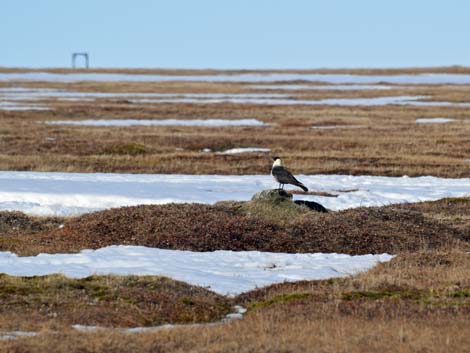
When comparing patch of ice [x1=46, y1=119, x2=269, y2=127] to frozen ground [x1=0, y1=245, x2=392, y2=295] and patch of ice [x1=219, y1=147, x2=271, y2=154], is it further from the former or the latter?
frozen ground [x1=0, y1=245, x2=392, y2=295]

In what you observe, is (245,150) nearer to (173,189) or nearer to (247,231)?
(173,189)

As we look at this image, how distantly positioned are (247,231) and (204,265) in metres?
3.61

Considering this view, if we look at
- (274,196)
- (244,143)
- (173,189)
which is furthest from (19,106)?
(274,196)

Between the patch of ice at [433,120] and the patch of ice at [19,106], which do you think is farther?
the patch of ice at [19,106]

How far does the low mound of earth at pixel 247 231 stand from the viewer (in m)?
23.6

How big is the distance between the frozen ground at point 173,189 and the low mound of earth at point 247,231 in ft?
16.8

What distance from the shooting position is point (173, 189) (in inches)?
1359

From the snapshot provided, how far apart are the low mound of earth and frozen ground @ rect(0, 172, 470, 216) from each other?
5128 mm

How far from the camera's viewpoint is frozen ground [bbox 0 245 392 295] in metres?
19.1

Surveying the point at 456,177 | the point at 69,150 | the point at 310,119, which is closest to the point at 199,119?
the point at 310,119

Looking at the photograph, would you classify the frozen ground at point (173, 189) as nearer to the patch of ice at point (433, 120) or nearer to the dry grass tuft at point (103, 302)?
the dry grass tuft at point (103, 302)

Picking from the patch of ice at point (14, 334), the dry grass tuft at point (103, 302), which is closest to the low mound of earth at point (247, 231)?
the dry grass tuft at point (103, 302)

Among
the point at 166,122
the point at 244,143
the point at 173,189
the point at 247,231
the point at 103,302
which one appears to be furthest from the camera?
the point at 166,122

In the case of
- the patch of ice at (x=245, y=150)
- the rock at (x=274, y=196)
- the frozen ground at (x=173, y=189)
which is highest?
the rock at (x=274, y=196)
